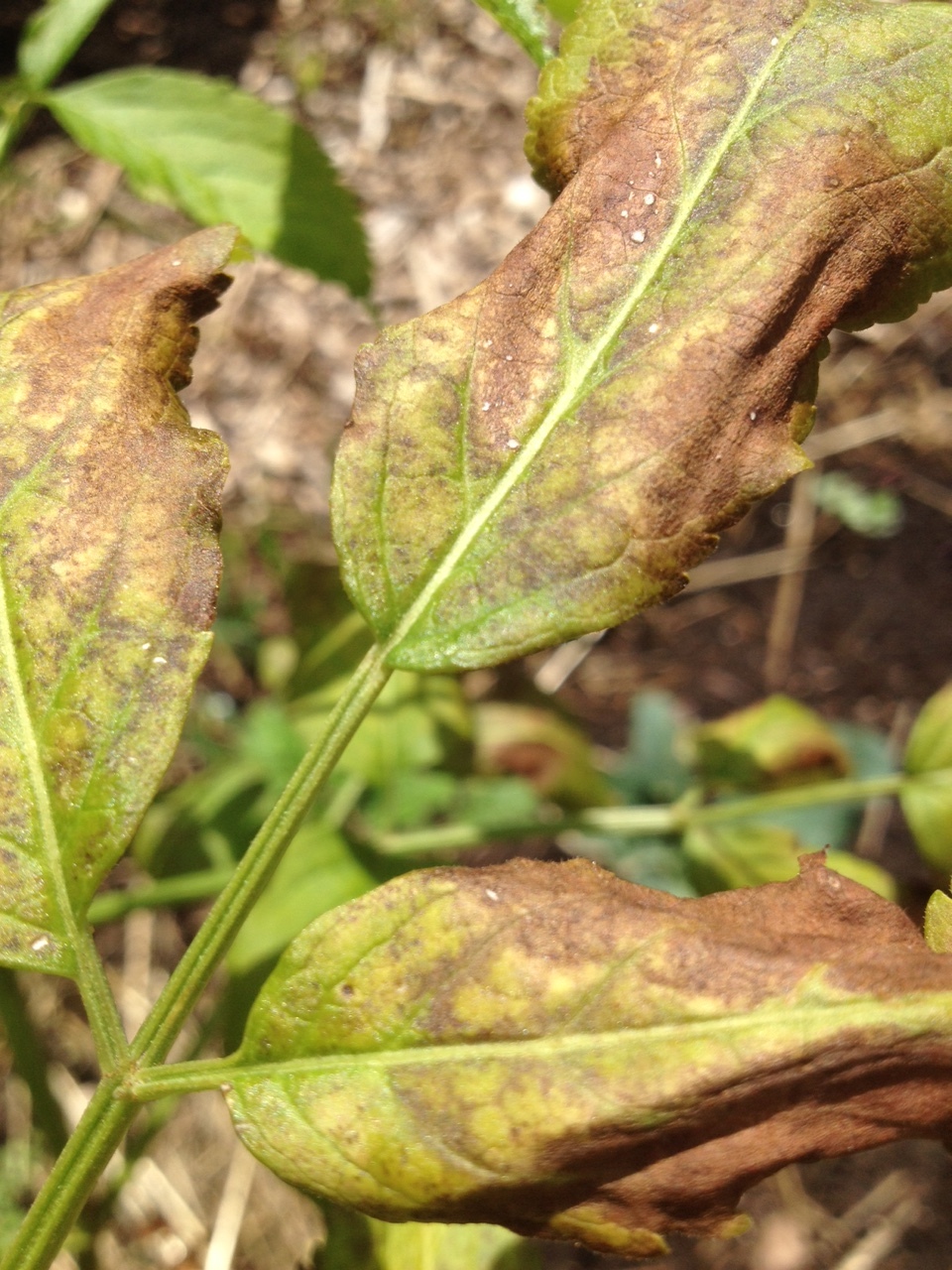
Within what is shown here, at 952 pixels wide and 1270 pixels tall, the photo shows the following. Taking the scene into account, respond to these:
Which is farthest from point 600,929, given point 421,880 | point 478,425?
point 478,425

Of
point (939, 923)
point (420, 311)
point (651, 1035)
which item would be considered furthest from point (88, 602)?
point (420, 311)

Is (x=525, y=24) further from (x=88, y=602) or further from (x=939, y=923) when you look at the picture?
(x=939, y=923)

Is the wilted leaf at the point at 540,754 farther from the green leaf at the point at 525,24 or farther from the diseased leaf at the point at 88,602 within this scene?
the green leaf at the point at 525,24

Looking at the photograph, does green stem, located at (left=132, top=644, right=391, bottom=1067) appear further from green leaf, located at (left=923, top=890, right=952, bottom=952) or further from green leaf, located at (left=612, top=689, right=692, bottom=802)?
green leaf, located at (left=612, top=689, right=692, bottom=802)

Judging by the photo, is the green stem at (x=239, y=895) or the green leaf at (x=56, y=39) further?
the green leaf at (x=56, y=39)

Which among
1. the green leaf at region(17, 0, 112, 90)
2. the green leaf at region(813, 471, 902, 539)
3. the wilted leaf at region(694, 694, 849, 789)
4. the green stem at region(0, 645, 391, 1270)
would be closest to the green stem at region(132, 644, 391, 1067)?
the green stem at region(0, 645, 391, 1270)

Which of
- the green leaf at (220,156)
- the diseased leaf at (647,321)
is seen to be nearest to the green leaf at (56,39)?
the green leaf at (220,156)
